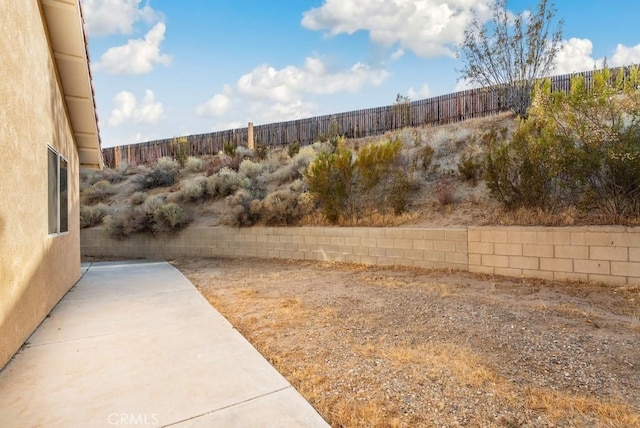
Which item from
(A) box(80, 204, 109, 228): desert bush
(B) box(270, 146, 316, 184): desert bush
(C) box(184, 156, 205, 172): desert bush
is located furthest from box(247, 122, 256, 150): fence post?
(A) box(80, 204, 109, 228): desert bush

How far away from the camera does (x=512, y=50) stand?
1285 cm

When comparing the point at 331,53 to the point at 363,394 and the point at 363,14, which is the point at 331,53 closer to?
the point at 363,14

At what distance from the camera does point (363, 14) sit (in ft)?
43.3

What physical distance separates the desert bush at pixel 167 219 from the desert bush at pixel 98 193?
19.4 ft

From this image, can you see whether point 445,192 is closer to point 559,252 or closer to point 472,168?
point 472,168

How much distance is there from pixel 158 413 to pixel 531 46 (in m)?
15.0

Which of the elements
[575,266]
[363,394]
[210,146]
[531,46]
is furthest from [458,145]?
[210,146]

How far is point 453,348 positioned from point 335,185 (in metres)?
6.64

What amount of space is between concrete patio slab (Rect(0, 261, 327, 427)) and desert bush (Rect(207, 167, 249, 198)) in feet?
27.0

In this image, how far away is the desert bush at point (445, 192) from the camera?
8.90m

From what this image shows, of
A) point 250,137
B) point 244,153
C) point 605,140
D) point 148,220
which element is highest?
point 250,137

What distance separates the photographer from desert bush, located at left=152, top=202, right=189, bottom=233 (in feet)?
38.1

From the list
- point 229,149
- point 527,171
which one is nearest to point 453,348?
point 527,171

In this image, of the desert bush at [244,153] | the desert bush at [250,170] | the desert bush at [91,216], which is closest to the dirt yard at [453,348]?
the desert bush at [250,170]
